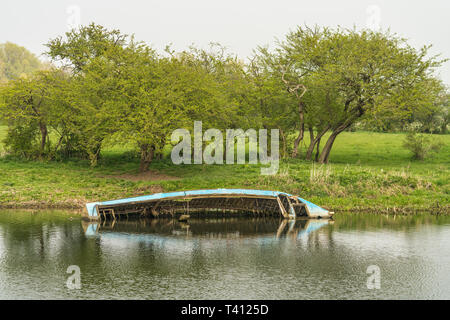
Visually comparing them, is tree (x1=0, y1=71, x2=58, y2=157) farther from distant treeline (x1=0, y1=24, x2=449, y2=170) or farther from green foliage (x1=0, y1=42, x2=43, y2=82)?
green foliage (x1=0, y1=42, x2=43, y2=82)

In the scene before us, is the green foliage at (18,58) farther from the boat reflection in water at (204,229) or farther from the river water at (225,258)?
the boat reflection in water at (204,229)

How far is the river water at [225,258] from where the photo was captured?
19781 mm

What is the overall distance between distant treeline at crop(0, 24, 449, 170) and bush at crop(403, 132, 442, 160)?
4.08 meters

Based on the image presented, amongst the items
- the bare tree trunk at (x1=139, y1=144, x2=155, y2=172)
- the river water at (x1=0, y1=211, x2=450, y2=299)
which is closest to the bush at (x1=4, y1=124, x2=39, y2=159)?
the bare tree trunk at (x1=139, y1=144, x2=155, y2=172)

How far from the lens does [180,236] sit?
3003cm

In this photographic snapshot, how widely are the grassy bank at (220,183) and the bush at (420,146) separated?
14.1 metres

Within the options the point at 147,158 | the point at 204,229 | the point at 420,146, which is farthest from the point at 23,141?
the point at 420,146

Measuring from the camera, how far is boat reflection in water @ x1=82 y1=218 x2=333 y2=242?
30.0 m

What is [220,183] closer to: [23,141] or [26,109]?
[26,109]

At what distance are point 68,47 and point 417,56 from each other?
1367 inches

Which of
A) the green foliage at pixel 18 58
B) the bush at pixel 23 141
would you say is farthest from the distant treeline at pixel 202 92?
the green foliage at pixel 18 58
